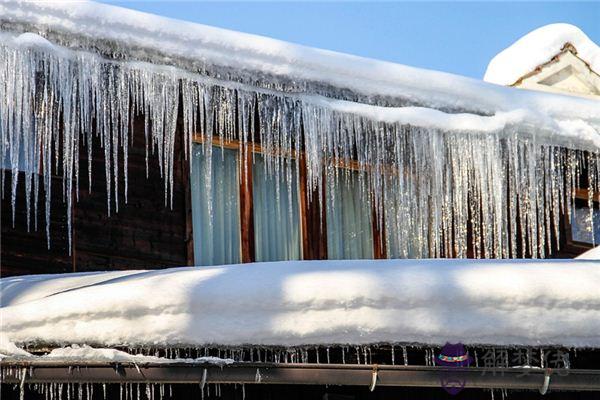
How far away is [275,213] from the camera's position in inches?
367

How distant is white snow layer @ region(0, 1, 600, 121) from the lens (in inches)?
312

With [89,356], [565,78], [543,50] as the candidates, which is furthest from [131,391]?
[565,78]

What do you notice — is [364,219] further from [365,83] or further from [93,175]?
[93,175]

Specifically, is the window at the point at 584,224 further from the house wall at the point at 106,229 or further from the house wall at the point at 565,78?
the house wall at the point at 106,229

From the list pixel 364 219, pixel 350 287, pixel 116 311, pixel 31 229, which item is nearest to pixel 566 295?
pixel 350 287

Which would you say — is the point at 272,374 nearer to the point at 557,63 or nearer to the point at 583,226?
the point at 583,226

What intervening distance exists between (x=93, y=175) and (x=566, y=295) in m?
3.55

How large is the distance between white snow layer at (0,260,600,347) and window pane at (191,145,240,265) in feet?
6.98

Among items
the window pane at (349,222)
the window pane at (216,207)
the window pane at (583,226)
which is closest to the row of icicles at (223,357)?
the window pane at (216,207)

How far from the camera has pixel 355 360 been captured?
6793 mm

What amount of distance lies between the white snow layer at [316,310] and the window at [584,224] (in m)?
4.09

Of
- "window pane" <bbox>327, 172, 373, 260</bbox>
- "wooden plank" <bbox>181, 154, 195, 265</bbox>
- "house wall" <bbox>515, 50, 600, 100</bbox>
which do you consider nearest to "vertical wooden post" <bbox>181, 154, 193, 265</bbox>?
"wooden plank" <bbox>181, 154, 195, 265</bbox>

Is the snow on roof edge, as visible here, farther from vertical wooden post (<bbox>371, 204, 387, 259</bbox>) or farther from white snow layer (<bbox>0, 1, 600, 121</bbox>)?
vertical wooden post (<bbox>371, 204, 387, 259</bbox>)

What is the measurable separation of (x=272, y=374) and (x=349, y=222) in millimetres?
3367
